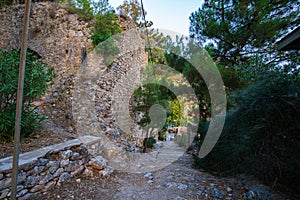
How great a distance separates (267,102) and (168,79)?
10.4 feet

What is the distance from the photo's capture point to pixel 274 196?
5.70ft

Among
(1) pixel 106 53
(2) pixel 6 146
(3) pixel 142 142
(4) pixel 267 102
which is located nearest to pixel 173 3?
(1) pixel 106 53

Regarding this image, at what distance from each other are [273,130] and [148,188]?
1.66m

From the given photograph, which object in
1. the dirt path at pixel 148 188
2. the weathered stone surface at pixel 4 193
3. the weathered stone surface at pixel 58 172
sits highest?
the weathered stone surface at pixel 4 193

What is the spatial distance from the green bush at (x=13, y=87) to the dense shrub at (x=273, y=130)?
9.21 feet

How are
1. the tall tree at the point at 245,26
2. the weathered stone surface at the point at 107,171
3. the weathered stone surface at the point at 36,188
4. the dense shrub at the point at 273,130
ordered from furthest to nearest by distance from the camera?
1. the tall tree at the point at 245,26
2. the weathered stone surface at the point at 107,171
3. the dense shrub at the point at 273,130
4. the weathered stone surface at the point at 36,188

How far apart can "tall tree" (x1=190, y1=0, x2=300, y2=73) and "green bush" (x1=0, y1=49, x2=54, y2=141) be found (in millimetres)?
3371

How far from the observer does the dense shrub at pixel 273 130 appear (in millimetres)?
1731

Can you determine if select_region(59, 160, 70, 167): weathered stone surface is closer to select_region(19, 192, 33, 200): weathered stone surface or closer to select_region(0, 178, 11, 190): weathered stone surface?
select_region(19, 192, 33, 200): weathered stone surface

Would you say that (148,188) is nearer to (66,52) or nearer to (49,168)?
(49,168)

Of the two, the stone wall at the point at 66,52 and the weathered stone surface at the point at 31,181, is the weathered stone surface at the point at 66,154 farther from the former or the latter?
the stone wall at the point at 66,52

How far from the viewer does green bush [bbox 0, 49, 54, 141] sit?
1.95 meters

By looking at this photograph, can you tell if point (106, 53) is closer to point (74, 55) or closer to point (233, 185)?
point (74, 55)

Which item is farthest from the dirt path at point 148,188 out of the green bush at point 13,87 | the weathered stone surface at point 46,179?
the green bush at point 13,87
